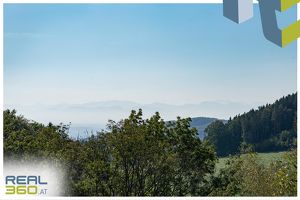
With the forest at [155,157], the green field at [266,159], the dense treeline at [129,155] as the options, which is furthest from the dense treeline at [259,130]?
the dense treeline at [129,155]

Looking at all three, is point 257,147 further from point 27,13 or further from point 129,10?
point 27,13

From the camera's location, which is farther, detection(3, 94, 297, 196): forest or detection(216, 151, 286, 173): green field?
detection(216, 151, 286, 173): green field

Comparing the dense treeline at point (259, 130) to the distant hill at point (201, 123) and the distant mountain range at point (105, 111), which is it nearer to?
the distant hill at point (201, 123)

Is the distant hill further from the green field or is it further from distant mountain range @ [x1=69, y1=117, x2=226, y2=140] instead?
the green field

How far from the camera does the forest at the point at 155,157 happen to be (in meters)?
12.4

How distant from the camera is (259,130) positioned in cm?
→ 1429

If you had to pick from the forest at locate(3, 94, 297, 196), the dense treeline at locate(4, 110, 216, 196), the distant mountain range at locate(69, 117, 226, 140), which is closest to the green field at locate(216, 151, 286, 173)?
the forest at locate(3, 94, 297, 196)

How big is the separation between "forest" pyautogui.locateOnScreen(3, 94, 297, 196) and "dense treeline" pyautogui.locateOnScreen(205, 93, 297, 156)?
0.08ft

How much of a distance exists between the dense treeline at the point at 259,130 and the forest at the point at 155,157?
2 cm

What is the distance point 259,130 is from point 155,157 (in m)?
2.62

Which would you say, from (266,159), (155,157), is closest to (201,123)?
(155,157)

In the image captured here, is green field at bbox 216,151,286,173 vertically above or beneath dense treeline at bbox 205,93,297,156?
beneath

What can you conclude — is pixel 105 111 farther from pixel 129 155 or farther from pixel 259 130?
pixel 259 130

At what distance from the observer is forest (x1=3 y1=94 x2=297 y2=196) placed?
12.4 m
